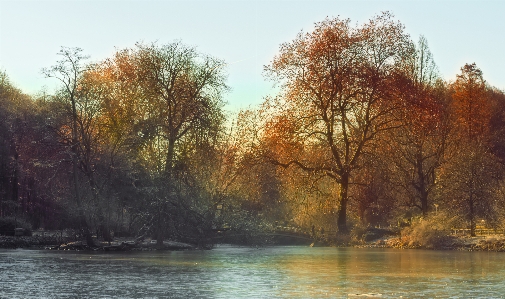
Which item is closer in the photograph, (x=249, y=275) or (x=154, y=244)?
(x=249, y=275)

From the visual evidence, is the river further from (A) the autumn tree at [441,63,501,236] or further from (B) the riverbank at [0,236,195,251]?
(A) the autumn tree at [441,63,501,236]

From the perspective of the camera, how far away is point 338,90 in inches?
2191

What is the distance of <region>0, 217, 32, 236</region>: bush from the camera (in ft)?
194

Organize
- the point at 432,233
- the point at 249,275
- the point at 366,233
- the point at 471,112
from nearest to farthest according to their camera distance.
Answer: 1. the point at 249,275
2. the point at 432,233
3. the point at 366,233
4. the point at 471,112

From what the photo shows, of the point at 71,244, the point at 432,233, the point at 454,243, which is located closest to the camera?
the point at 71,244

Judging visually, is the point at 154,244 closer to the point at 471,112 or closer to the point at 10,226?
the point at 10,226

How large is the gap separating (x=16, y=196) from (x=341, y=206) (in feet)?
102

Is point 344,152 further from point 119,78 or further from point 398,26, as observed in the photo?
point 119,78

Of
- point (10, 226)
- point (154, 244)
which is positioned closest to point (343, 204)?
point (154, 244)

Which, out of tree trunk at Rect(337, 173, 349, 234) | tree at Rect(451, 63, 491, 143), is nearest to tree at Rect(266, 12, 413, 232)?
tree trunk at Rect(337, 173, 349, 234)

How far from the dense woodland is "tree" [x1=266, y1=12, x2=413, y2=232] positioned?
108 millimetres

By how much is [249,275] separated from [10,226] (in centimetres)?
3350

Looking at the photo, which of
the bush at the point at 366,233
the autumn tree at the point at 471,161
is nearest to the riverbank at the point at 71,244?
the bush at the point at 366,233

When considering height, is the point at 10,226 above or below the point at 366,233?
below
